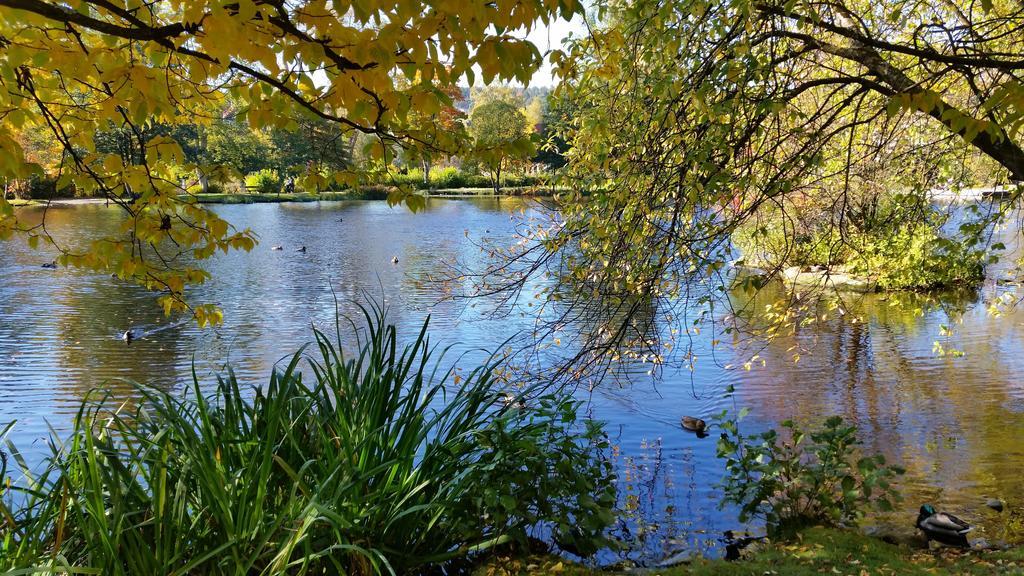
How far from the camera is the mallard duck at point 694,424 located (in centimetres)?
654

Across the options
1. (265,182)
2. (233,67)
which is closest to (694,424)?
(233,67)

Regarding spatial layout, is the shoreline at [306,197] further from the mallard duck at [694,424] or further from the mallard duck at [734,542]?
the mallard duck at [734,542]

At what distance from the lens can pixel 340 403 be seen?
3.44m

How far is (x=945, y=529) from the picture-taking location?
4.00 meters

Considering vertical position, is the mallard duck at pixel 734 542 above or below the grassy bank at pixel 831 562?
below

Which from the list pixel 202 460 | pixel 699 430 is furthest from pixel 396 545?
pixel 699 430

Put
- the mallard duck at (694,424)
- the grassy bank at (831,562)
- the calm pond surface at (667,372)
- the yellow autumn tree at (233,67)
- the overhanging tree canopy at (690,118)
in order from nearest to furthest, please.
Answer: the yellow autumn tree at (233,67) < the grassy bank at (831,562) < the overhanging tree canopy at (690,118) < the calm pond surface at (667,372) < the mallard duck at (694,424)

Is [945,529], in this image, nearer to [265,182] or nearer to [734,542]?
[734,542]

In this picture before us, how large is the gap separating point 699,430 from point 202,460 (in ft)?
15.6

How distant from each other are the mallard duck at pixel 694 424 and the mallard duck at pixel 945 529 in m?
2.49

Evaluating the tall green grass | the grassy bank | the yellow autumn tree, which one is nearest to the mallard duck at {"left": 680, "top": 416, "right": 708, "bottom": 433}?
the grassy bank

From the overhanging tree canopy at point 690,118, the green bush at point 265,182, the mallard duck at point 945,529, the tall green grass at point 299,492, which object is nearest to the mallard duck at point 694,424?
the overhanging tree canopy at point 690,118

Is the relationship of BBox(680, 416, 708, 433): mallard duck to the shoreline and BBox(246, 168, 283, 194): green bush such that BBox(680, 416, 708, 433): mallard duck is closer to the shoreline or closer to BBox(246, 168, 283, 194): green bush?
the shoreline

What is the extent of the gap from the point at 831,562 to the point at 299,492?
2.59 metres
